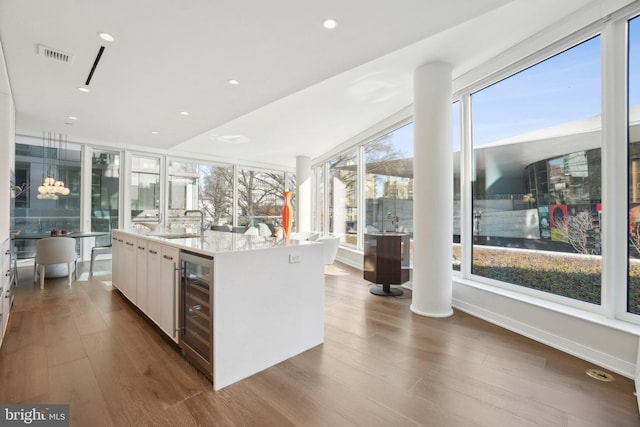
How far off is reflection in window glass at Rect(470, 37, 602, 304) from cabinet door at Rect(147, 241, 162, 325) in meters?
3.55

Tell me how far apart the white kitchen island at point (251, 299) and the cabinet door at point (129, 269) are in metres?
0.47

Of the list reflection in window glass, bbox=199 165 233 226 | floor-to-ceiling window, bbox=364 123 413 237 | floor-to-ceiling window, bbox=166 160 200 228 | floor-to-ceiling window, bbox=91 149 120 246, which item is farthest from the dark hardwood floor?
reflection in window glass, bbox=199 165 233 226

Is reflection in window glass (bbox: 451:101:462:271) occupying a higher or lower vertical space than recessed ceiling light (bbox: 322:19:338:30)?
lower

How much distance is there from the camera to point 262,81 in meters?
3.53

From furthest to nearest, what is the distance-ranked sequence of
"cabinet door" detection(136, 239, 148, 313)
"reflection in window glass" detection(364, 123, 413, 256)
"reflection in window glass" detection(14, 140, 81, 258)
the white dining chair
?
"reflection in window glass" detection(14, 140, 81, 258) → "reflection in window glass" detection(364, 123, 413, 256) → the white dining chair → "cabinet door" detection(136, 239, 148, 313)

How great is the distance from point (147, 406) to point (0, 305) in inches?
64.3

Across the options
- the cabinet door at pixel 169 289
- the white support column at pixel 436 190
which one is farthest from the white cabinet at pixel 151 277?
the white support column at pixel 436 190

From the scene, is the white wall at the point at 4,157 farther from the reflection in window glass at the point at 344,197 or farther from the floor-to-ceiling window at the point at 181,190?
the reflection in window glass at the point at 344,197

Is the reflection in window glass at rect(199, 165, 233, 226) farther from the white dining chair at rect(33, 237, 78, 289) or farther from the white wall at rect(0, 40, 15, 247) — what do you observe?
the white wall at rect(0, 40, 15, 247)

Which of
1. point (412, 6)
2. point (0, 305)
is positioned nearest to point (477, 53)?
point (412, 6)

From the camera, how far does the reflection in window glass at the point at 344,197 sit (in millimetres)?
6832

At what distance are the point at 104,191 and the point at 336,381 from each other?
7120 mm

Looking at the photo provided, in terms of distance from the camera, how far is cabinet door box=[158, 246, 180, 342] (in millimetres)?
2414

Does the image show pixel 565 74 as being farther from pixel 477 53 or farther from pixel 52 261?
pixel 52 261
